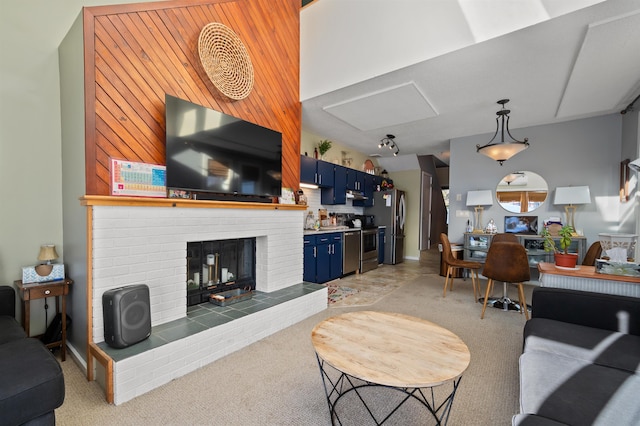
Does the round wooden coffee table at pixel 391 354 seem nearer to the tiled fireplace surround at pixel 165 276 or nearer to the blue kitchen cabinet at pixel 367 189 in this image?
the tiled fireplace surround at pixel 165 276

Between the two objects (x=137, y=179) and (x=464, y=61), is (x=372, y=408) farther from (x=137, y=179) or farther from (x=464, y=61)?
(x=464, y=61)

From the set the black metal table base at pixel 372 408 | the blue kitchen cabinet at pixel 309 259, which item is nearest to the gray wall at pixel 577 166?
the blue kitchen cabinet at pixel 309 259

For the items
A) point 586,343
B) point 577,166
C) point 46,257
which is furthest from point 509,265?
point 46,257

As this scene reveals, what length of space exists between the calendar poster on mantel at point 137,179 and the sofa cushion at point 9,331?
108 cm

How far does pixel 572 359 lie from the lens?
1584 mm

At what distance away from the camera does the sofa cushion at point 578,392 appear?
3.69 ft

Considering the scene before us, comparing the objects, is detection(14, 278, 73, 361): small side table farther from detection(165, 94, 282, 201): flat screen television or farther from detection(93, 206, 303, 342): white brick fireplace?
detection(165, 94, 282, 201): flat screen television

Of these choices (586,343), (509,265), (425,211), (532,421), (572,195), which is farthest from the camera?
(425,211)

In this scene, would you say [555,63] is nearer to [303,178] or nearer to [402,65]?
[402,65]

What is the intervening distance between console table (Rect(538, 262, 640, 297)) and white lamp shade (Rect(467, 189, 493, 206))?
276 centimetres

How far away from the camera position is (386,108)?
418 centimetres

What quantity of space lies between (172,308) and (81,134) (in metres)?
1.63

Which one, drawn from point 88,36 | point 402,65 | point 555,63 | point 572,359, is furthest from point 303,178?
point 572,359

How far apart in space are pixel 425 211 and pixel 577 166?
3.90 meters
